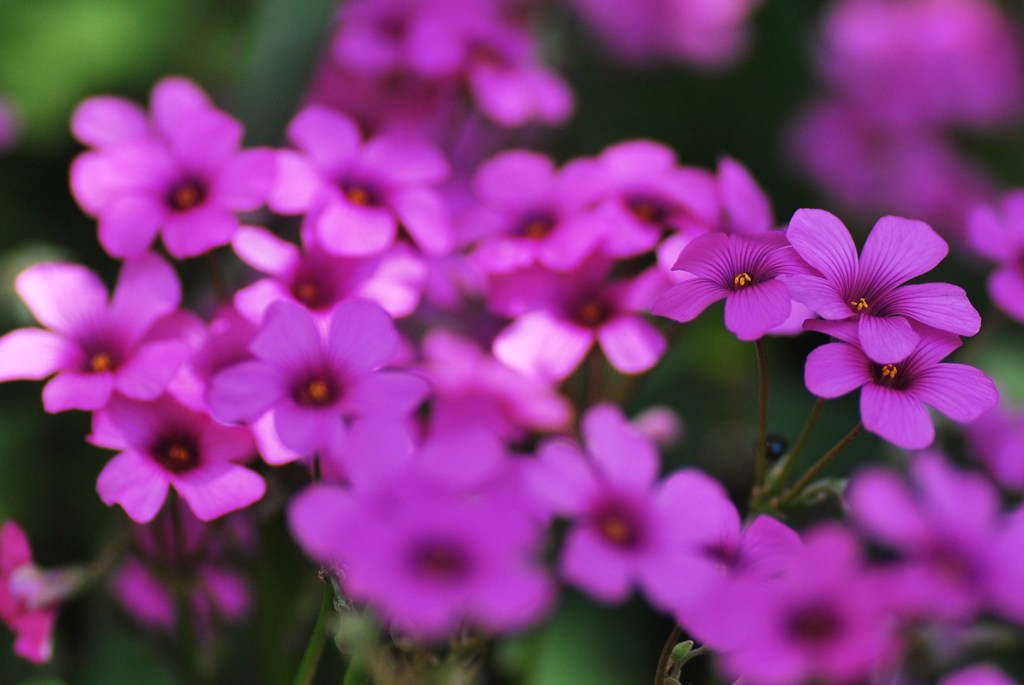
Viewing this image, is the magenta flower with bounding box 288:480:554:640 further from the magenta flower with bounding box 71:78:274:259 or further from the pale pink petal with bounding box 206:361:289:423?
the magenta flower with bounding box 71:78:274:259

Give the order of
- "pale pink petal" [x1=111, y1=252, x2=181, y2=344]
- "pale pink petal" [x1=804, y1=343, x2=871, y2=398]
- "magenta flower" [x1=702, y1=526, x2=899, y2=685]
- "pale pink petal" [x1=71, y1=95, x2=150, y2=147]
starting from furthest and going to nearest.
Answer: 1. "pale pink petal" [x1=71, y1=95, x2=150, y2=147]
2. "pale pink petal" [x1=111, y1=252, x2=181, y2=344]
3. "pale pink petal" [x1=804, y1=343, x2=871, y2=398]
4. "magenta flower" [x1=702, y1=526, x2=899, y2=685]

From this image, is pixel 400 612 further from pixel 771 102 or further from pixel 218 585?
pixel 771 102

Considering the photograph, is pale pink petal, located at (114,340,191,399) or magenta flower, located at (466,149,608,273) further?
magenta flower, located at (466,149,608,273)

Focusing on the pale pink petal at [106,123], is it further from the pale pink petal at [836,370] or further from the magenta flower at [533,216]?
the pale pink petal at [836,370]

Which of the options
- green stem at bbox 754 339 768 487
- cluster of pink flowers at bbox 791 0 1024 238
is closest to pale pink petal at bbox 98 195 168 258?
green stem at bbox 754 339 768 487

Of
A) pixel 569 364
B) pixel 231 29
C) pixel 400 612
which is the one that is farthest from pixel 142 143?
pixel 231 29

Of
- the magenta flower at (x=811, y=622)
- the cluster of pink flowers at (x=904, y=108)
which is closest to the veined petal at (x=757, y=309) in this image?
the magenta flower at (x=811, y=622)

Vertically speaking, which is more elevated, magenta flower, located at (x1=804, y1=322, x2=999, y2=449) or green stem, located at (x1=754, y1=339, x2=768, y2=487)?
magenta flower, located at (x1=804, y1=322, x2=999, y2=449)
